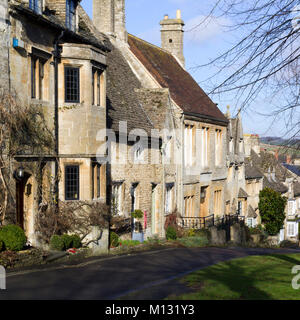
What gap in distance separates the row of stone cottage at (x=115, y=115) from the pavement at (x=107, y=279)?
299 cm

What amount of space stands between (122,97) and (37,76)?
28.2 ft

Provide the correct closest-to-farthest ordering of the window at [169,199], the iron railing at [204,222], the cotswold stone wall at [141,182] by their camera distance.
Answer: the cotswold stone wall at [141,182] → the window at [169,199] → the iron railing at [204,222]

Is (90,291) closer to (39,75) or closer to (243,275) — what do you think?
(243,275)

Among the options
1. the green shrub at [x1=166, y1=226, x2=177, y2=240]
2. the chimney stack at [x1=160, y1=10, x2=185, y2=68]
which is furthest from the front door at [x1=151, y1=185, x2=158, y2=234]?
the chimney stack at [x1=160, y1=10, x2=185, y2=68]

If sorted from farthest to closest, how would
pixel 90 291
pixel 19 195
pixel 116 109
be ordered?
pixel 116 109 < pixel 19 195 < pixel 90 291

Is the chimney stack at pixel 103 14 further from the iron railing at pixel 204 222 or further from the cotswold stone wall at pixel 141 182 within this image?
the iron railing at pixel 204 222

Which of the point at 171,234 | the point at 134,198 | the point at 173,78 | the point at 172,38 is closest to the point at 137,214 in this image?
the point at 134,198

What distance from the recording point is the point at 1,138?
16.0 metres

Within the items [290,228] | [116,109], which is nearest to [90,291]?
[116,109]

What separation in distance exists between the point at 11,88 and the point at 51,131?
109 inches

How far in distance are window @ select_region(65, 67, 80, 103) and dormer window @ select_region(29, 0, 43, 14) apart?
2.24 metres

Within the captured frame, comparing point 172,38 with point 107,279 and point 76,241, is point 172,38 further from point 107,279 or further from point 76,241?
point 107,279

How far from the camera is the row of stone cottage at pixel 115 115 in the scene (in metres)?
17.7

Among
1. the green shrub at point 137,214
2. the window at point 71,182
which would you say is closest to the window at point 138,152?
the green shrub at point 137,214
